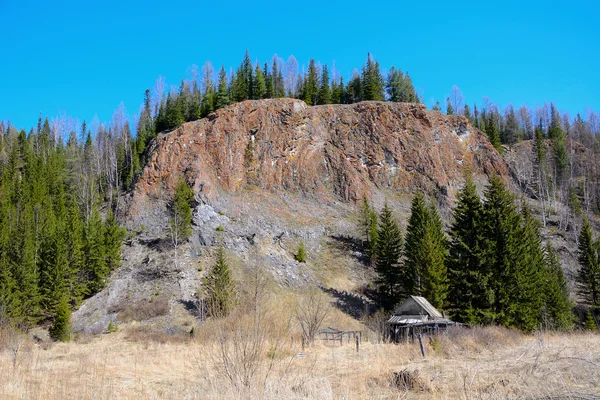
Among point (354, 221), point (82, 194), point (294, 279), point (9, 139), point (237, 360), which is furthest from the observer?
point (9, 139)

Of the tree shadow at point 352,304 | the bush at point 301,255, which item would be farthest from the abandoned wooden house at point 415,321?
the bush at point 301,255

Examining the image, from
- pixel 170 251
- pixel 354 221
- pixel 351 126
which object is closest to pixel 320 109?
pixel 351 126

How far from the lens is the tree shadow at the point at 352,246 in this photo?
4947cm

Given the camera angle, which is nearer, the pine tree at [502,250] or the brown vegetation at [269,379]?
the brown vegetation at [269,379]

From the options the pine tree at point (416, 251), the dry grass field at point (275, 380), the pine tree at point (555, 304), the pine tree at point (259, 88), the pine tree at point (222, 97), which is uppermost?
the pine tree at point (259, 88)

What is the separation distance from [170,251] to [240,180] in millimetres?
17813

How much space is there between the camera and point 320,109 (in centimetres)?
6744

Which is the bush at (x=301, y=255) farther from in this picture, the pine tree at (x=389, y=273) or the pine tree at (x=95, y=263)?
the pine tree at (x=95, y=263)

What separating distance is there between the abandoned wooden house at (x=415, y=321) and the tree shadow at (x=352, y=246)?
18.7 metres

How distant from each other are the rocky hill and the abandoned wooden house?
33.5 ft

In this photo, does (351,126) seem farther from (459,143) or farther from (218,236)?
(218,236)

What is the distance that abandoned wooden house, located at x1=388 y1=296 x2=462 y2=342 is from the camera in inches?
1056

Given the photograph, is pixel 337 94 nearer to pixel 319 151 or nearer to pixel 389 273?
pixel 319 151

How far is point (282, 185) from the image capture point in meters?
58.7
